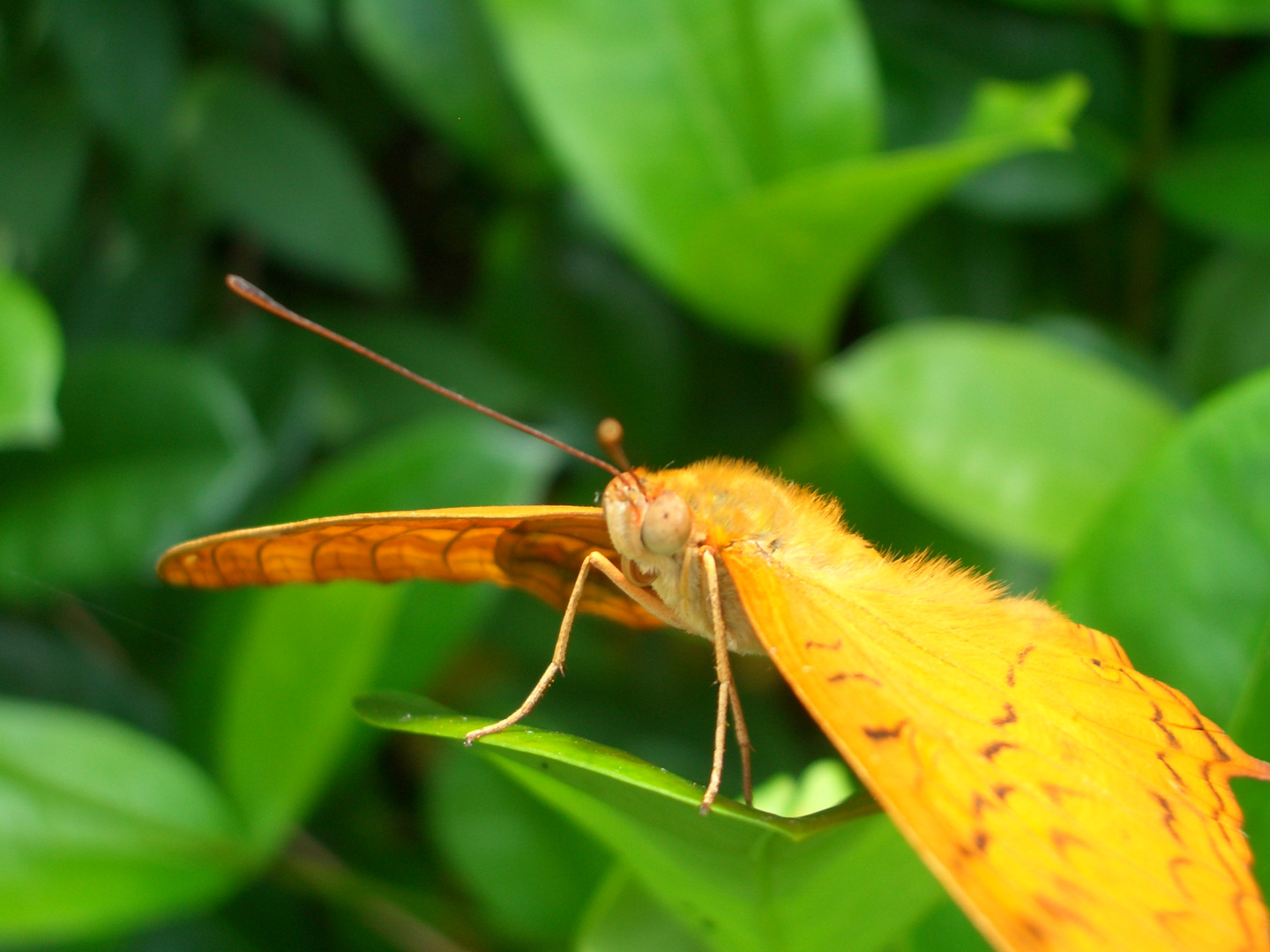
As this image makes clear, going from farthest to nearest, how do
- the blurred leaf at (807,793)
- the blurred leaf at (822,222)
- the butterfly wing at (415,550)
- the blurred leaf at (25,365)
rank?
the blurred leaf at (822,222) → the blurred leaf at (25,365) → the blurred leaf at (807,793) → the butterfly wing at (415,550)

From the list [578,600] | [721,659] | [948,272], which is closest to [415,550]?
[578,600]

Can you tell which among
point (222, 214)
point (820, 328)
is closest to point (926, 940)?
point (820, 328)

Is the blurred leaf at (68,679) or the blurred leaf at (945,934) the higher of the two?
the blurred leaf at (945,934)

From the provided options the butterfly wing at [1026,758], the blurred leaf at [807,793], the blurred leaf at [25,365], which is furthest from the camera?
the blurred leaf at [25,365]

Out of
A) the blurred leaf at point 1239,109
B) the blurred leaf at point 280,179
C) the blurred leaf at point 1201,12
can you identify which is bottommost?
the blurred leaf at point 280,179

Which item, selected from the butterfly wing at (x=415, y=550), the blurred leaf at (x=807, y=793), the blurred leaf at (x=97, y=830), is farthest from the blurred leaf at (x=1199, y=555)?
the blurred leaf at (x=97, y=830)

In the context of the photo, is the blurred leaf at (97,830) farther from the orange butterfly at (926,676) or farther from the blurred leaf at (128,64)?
the blurred leaf at (128,64)

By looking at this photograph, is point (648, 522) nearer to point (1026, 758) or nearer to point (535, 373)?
point (1026, 758)

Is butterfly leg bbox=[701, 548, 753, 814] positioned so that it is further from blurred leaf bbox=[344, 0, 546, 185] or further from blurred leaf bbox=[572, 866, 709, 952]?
blurred leaf bbox=[344, 0, 546, 185]

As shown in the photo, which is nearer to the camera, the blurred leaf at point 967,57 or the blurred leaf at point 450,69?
the blurred leaf at point 450,69
